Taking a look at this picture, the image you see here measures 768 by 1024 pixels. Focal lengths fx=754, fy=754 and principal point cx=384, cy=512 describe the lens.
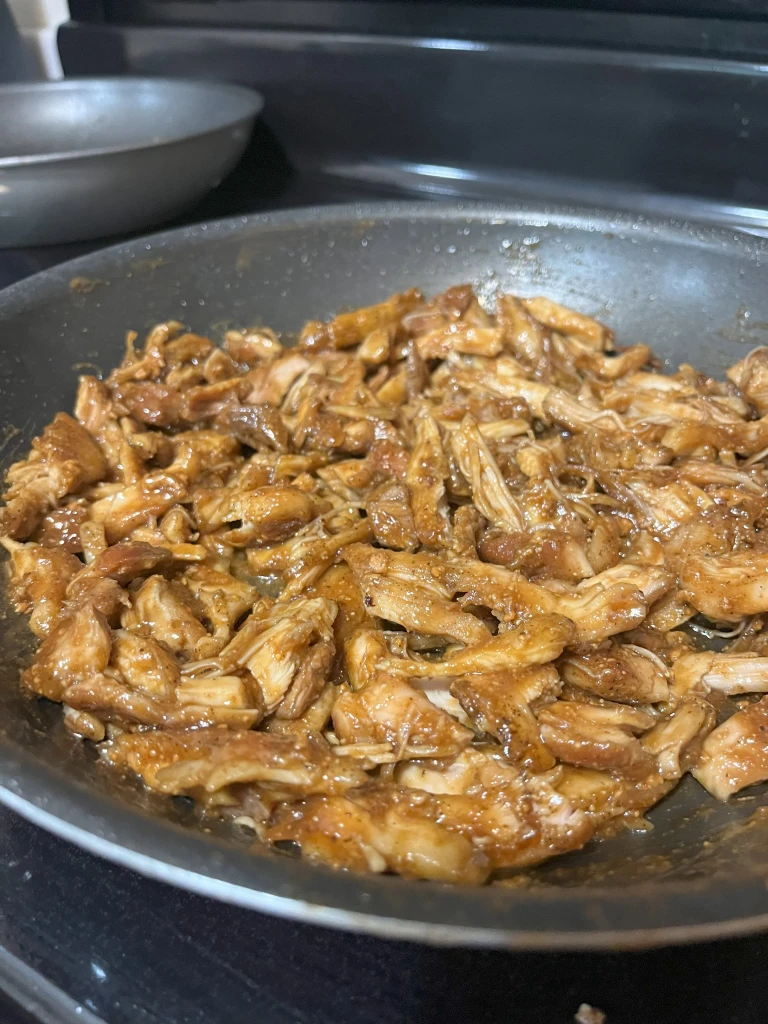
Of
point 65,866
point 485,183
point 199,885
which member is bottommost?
point 65,866

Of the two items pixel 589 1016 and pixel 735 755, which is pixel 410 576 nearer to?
pixel 735 755

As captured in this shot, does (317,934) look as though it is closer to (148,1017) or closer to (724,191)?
(148,1017)

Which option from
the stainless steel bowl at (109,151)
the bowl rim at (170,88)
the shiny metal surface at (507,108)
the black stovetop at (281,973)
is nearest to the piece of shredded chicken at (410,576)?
the black stovetop at (281,973)

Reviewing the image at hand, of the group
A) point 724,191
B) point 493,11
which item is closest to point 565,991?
point 724,191

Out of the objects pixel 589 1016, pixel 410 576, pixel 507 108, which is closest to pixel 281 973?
pixel 589 1016

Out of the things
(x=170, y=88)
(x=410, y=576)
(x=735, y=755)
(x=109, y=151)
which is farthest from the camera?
(x=170, y=88)
